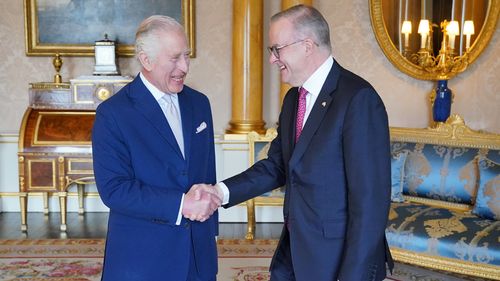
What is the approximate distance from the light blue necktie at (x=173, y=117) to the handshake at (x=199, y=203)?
0.57 feet

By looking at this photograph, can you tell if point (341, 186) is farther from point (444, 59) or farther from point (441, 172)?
point (444, 59)

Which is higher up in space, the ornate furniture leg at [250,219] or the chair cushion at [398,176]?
the chair cushion at [398,176]

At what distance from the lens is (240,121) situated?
221 inches

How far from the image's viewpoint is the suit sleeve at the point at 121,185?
195cm

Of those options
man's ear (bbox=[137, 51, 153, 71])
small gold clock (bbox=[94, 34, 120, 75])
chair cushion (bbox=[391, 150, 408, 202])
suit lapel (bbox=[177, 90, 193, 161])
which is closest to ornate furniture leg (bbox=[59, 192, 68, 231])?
small gold clock (bbox=[94, 34, 120, 75])

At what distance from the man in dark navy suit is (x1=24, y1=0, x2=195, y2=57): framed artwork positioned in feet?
12.6

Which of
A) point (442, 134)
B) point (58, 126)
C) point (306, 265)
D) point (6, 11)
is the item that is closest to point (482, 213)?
point (442, 134)

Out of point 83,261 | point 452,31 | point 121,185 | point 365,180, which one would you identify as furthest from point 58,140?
point 365,180

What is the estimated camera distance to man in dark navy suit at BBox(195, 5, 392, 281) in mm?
1872

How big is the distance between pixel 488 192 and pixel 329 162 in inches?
94.1

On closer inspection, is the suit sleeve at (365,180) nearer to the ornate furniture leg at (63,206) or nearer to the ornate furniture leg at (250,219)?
the ornate furniture leg at (250,219)

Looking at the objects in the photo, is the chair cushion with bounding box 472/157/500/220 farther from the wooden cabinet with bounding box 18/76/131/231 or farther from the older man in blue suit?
the wooden cabinet with bounding box 18/76/131/231

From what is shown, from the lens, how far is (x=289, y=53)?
203 cm

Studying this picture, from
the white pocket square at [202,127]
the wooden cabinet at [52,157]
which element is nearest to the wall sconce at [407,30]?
the wooden cabinet at [52,157]
